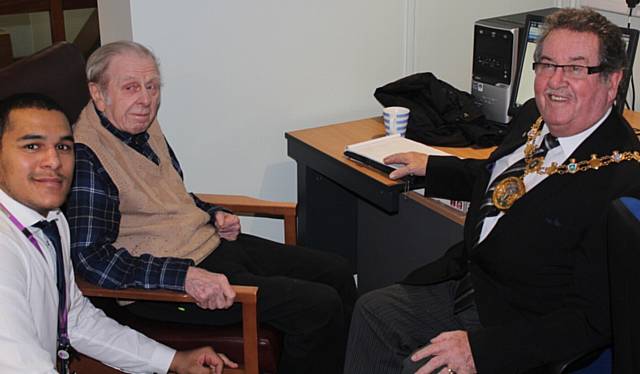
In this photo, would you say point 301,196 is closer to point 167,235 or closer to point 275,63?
point 275,63

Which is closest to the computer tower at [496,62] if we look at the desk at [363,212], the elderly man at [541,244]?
the desk at [363,212]

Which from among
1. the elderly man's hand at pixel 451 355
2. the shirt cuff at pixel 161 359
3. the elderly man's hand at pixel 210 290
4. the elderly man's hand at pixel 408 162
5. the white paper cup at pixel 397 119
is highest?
the white paper cup at pixel 397 119

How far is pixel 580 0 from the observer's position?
340cm

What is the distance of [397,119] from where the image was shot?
2.84 m

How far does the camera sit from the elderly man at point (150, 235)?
7.05ft

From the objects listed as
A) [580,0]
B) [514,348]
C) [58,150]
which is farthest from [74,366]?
[580,0]

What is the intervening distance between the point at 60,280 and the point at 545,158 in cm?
115

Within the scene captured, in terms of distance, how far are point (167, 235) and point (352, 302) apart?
61 cm

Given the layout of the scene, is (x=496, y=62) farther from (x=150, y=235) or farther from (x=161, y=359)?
(x=161, y=359)

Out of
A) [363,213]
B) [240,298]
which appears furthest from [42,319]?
[363,213]

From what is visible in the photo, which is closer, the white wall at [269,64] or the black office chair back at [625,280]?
the black office chair back at [625,280]

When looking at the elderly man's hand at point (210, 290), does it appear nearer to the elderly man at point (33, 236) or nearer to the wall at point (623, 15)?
the elderly man at point (33, 236)

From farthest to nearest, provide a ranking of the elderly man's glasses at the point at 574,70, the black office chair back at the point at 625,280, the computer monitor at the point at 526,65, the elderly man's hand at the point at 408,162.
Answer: the computer monitor at the point at 526,65
the elderly man's hand at the point at 408,162
the elderly man's glasses at the point at 574,70
the black office chair back at the point at 625,280

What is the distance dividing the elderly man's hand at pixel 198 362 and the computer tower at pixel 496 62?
1.36 m
